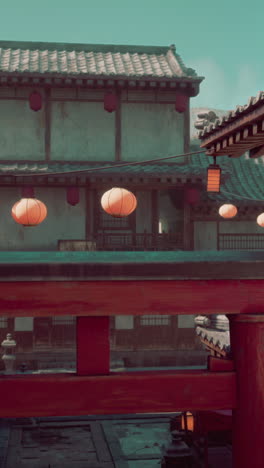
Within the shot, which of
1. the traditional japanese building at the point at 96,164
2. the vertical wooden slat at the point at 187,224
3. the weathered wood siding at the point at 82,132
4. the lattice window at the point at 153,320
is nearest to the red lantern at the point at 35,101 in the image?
the traditional japanese building at the point at 96,164

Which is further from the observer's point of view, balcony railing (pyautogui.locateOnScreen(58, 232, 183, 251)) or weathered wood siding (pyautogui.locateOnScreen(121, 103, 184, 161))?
weathered wood siding (pyautogui.locateOnScreen(121, 103, 184, 161))

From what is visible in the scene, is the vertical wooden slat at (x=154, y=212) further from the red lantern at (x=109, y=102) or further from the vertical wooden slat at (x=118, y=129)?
the red lantern at (x=109, y=102)

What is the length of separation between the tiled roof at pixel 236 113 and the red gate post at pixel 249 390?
10.4ft

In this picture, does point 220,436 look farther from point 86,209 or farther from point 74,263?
point 86,209

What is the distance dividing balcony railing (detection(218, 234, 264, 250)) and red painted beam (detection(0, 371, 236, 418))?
583 inches

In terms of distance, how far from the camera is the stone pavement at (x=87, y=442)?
388 inches

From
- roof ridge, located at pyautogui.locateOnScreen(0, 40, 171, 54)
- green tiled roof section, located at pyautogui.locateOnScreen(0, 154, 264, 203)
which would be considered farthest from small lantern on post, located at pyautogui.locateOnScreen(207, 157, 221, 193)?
roof ridge, located at pyautogui.locateOnScreen(0, 40, 171, 54)

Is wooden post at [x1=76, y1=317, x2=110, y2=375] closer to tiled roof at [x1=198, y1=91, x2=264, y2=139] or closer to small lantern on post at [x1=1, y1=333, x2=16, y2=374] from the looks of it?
tiled roof at [x1=198, y1=91, x2=264, y2=139]

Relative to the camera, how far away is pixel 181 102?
16.9 metres

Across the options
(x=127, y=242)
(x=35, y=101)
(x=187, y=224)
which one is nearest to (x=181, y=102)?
(x=187, y=224)

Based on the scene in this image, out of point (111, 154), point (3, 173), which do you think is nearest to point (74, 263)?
point (3, 173)

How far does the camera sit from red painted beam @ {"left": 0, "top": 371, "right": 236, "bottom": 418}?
2.60 meters

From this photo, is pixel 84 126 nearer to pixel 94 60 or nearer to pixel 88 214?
pixel 88 214

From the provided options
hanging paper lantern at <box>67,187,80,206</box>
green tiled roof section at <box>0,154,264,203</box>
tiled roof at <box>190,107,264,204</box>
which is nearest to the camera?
green tiled roof section at <box>0,154,264,203</box>
